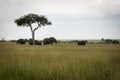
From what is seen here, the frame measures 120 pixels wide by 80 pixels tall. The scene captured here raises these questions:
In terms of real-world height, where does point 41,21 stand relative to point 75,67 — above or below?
above

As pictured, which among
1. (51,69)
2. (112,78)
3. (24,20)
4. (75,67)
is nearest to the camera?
(112,78)

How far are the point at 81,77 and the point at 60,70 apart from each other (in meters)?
1.22

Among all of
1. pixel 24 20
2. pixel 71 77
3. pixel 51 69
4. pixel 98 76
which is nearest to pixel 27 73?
pixel 51 69

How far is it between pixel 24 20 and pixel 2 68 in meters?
45.8

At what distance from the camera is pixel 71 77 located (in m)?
7.86

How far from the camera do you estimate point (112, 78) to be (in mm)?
7676

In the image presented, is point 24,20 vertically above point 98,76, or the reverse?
point 24,20

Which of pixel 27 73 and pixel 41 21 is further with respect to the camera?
pixel 41 21

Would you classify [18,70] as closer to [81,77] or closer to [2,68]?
[2,68]

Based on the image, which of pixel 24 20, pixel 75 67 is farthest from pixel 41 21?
pixel 75 67

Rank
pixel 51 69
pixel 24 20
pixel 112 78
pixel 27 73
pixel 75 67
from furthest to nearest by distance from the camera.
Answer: pixel 24 20 → pixel 75 67 → pixel 51 69 → pixel 27 73 → pixel 112 78

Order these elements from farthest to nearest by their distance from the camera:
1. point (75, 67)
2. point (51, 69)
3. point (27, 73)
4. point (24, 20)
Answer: point (24, 20) → point (75, 67) → point (51, 69) → point (27, 73)

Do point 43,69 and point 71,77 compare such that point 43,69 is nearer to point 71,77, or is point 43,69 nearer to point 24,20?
point 71,77

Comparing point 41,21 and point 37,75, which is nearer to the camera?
point 37,75
